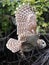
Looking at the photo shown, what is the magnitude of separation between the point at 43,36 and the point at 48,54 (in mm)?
181

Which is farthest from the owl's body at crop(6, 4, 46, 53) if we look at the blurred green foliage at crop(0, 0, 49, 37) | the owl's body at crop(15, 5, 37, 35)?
the blurred green foliage at crop(0, 0, 49, 37)

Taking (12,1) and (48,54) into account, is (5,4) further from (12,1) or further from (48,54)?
(48,54)

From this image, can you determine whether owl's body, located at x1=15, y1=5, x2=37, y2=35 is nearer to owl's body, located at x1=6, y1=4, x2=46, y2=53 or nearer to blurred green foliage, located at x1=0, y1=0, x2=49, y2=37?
owl's body, located at x1=6, y1=4, x2=46, y2=53

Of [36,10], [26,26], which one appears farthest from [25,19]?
[36,10]

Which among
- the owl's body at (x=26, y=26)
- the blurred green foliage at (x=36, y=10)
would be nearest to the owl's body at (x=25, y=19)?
the owl's body at (x=26, y=26)

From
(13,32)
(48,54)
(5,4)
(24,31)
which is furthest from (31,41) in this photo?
(5,4)

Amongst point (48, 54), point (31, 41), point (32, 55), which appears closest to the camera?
point (31, 41)

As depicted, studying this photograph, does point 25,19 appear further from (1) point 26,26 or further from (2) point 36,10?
(2) point 36,10

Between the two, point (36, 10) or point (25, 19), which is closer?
point (25, 19)

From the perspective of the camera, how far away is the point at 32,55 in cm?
137

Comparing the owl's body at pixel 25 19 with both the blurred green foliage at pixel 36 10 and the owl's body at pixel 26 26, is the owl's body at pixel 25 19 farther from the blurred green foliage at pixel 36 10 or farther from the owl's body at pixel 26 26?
the blurred green foliage at pixel 36 10

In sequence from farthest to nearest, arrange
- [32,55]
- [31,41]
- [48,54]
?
[32,55] → [48,54] → [31,41]

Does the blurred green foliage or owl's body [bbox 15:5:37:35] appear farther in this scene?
the blurred green foliage

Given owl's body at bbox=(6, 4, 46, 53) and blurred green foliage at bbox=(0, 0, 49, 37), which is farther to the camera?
blurred green foliage at bbox=(0, 0, 49, 37)
